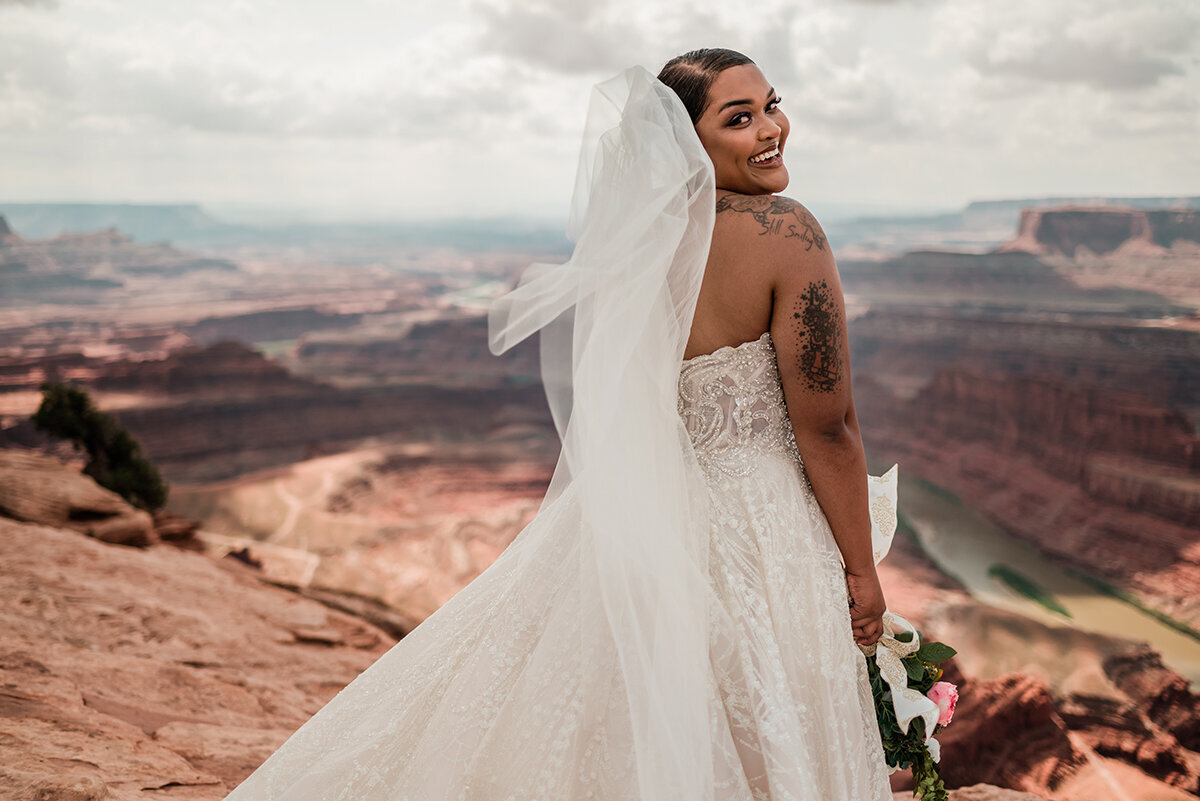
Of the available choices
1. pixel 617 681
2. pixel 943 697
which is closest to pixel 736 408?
pixel 617 681

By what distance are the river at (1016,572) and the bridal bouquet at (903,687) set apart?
2208cm

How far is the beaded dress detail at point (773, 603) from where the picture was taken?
1.26 m

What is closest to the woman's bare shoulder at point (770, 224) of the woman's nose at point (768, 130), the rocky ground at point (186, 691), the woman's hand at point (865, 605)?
the woman's nose at point (768, 130)

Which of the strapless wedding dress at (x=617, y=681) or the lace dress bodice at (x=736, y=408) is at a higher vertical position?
the lace dress bodice at (x=736, y=408)

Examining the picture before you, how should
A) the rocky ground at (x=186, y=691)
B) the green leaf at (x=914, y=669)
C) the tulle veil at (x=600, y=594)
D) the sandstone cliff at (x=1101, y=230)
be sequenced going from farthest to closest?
the sandstone cliff at (x=1101, y=230), the rocky ground at (x=186, y=691), the green leaf at (x=914, y=669), the tulle veil at (x=600, y=594)

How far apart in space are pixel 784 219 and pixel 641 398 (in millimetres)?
413

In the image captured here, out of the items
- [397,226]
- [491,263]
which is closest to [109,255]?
[491,263]

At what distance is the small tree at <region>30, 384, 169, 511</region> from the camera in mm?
13609

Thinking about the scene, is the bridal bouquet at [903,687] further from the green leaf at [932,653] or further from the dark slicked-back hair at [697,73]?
the dark slicked-back hair at [697,73]

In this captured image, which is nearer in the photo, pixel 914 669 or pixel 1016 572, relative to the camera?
pixel 914 669

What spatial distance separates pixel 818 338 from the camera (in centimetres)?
131

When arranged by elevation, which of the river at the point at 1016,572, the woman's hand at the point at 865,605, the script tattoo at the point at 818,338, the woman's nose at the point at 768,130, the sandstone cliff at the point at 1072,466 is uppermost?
the woman's nose at the point at 768,130

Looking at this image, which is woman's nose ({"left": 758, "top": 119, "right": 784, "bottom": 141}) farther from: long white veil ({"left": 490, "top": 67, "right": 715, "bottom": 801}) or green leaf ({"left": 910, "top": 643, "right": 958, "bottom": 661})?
green leaf ({"left": 910, "top": 643, "right": 958, "bottom": 661})

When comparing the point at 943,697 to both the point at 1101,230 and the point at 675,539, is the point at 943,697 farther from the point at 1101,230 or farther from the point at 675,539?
the point at 1101,230
